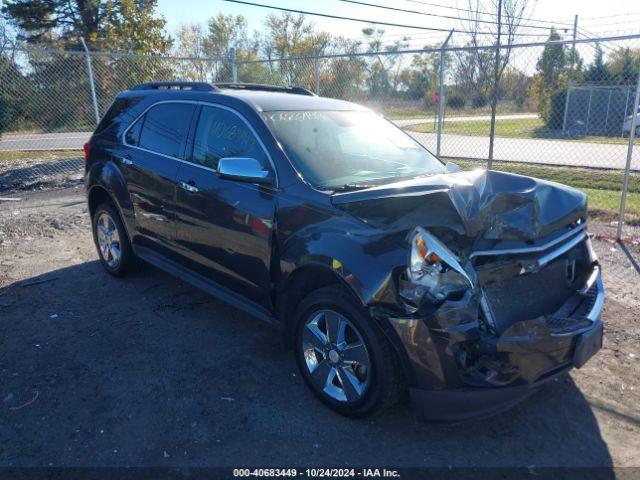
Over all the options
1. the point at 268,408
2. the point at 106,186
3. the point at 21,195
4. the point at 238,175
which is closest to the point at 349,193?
the point at 238,175

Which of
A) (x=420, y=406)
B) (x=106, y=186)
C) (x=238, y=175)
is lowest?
(x=420, y=406)

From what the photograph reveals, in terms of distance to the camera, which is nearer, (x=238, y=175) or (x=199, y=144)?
(x=238, y=175)

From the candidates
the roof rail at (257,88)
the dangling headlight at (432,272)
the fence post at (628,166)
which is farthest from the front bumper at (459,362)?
→ the fence post at (628,166)

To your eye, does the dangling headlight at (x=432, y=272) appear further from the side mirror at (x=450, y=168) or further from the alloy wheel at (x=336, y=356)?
the side mirror at (x=450, y=168)

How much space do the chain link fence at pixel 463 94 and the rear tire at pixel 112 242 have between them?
5.05m

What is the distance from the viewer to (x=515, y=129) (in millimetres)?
13820

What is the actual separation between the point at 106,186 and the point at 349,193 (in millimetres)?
3178

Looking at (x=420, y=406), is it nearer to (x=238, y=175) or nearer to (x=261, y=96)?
(x=238, y=175)

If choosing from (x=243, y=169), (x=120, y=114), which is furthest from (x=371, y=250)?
(x=120, y=114)

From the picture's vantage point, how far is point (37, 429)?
10.3 ft

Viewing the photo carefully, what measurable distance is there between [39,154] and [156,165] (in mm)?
12413

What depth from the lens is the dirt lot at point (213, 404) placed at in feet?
9.61

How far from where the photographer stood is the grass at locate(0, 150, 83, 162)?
46.3 ft

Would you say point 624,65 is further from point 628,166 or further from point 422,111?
point 422,111
